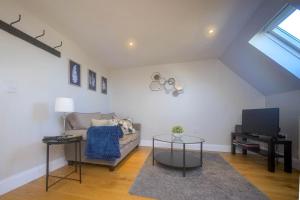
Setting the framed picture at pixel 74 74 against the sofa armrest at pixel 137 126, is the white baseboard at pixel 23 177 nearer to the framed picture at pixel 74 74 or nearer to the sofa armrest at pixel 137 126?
the framed picture at pixel 74 74

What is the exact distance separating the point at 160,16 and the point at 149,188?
2.38 meters

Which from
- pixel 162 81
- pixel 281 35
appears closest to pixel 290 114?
pixel 281 35

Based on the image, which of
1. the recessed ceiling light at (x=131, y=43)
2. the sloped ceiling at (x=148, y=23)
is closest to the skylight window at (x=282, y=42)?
the sloped ceiling at (x=148, y=23)

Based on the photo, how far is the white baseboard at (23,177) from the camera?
5.83ft

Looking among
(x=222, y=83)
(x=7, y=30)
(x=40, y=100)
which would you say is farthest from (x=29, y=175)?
(x=222, y=83)

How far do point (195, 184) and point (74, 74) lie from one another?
9.12ft

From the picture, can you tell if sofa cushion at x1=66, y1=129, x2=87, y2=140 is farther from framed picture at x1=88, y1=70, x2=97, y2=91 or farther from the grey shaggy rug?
framed picture at x1=88, y1=70, x2=97, y2=91

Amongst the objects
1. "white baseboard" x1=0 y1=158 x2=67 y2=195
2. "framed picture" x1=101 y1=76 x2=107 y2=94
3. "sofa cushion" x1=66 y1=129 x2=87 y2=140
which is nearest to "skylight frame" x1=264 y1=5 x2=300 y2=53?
"sofa cushion" x1=66 y1=129 x2=87 y2=140

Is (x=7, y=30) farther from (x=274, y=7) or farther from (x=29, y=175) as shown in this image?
(x=274, y=7)

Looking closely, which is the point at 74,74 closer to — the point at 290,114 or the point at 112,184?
the point at 112,184

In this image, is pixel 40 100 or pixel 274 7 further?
pixel 40 100

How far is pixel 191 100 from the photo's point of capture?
4.00 meters

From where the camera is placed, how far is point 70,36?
2.85m

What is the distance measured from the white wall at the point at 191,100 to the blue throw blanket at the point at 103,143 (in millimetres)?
1936
